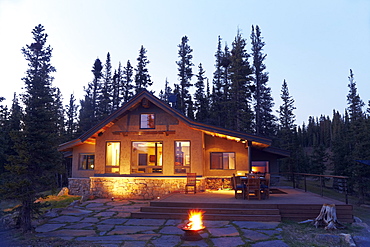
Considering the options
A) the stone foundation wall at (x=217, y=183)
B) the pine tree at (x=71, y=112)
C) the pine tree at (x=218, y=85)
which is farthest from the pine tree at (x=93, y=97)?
the stone foundation wall at (x=217, y=183)

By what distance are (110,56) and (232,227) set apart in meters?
34.5

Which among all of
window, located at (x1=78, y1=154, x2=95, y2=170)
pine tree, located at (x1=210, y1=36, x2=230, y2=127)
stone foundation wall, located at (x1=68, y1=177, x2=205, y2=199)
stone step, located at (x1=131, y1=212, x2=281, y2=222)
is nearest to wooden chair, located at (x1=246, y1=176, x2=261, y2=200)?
stone step, located at (x1=131, y1=212, x2=281, y2=222)

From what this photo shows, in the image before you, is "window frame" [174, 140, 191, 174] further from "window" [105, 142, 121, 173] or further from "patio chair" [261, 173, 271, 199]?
"patio chair" [261, 173, 271, 199]

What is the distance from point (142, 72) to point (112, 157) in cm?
2052

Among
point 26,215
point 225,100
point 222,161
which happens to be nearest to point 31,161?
point 26,215

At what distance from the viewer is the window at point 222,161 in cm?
1458

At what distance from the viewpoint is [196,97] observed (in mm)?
36250

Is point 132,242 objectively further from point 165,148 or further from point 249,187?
point 165,148

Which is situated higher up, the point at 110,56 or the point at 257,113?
the point at 110,56

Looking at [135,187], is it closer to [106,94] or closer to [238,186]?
[238,186]

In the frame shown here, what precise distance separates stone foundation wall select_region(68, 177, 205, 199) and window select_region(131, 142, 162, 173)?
0.71 metres

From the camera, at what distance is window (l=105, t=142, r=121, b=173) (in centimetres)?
1439

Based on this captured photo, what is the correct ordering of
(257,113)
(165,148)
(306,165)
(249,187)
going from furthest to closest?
1. (306,165)
2. (257,113)
3. (165,148)
4. (249,187)

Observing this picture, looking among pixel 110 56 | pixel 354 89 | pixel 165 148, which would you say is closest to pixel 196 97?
pixel 110 56
